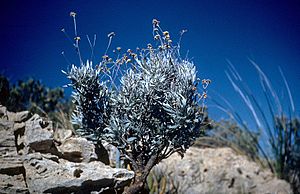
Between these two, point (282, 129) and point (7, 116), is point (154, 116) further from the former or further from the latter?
point (282, 129)

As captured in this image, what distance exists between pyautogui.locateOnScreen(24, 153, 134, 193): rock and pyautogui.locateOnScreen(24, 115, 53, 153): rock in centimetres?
25

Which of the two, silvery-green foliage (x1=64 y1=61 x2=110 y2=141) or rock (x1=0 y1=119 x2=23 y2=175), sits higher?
silvery-green foliage (x1=64 y1=61 x2=110 y2=141)

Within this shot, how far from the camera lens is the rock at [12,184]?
4.14 metres

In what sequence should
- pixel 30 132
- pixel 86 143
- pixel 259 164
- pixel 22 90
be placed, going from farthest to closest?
pixel 22 90 → pixel 259 164 → pixel 86 143 → pixel 30 132

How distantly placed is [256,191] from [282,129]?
6.69 ft

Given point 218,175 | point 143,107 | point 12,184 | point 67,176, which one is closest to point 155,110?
point 143,107

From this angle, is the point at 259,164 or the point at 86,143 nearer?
the point at 86,143

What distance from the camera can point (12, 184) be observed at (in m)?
4.27

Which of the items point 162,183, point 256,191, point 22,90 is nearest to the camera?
point 162,183

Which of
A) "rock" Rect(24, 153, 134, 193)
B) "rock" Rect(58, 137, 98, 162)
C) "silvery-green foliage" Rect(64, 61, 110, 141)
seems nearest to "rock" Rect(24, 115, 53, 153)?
"rock" Rect(24, 153, 134, 193)

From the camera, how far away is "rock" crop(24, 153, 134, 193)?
445cm

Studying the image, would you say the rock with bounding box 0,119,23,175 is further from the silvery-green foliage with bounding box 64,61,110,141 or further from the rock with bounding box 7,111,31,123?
the silvery-green foliage with bounding box 64,61,110,141

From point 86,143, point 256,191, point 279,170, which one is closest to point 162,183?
point 86,143

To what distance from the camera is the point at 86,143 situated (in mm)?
5652
